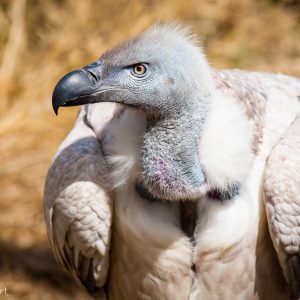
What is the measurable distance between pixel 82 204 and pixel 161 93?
0.69 metres

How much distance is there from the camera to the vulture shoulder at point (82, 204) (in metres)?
3.54

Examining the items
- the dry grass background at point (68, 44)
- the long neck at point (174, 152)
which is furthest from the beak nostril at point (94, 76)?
the dry grass background at point (68, 44)

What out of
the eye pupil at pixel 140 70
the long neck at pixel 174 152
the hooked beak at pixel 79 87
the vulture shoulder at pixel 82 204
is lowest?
the vulture shoulder at pixel 82 204

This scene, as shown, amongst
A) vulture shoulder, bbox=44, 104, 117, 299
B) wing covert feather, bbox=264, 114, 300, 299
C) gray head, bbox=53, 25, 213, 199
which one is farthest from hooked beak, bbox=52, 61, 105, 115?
wing covert feather, bbox=264, 114, 300, 299

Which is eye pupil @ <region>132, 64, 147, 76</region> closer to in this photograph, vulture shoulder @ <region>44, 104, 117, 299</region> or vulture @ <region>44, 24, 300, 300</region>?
vulture @ <region>44, 24, 300, 300</region>

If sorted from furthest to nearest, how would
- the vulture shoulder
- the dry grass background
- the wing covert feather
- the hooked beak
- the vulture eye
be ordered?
1. the dry grass background
2. the vulture shoulder
3. the wing covert feather
4. the vulture eye
5. the hooked beak

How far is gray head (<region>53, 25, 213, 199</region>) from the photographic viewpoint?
3.13m

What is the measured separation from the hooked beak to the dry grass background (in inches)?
125

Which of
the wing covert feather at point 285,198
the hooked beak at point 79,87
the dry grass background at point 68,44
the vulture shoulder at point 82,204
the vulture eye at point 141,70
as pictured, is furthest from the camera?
the dry grass background at point 68,44

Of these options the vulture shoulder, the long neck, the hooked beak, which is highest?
the hooked beak

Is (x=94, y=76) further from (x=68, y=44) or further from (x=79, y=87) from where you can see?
(x=68, y=44)

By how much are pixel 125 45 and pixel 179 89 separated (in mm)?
269

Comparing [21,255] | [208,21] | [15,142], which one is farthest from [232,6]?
[21,255]

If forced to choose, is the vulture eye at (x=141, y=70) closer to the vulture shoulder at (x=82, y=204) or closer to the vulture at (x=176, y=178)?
the vulture at (x=176, y=178)
